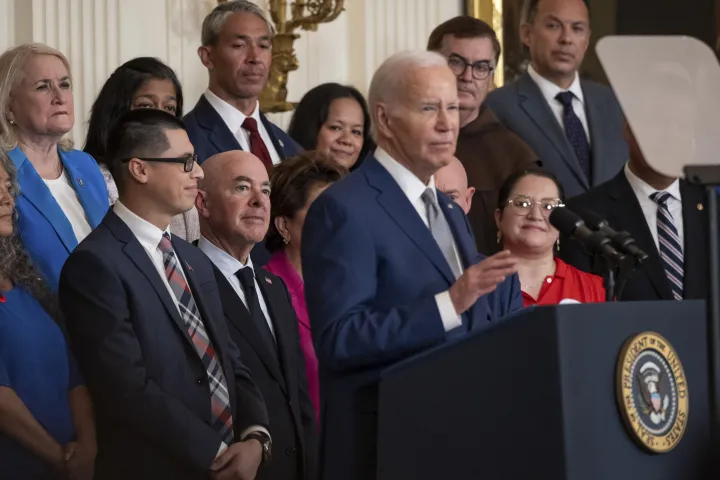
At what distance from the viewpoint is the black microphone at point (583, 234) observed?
115 inches

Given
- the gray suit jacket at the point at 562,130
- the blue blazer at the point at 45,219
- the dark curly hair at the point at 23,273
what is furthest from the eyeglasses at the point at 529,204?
the dark curly hair at the point at 23,273

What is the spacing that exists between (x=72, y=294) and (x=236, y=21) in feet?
6.73

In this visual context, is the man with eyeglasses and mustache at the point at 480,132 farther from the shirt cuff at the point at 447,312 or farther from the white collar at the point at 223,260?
the shirt cuff at the point at 447,312

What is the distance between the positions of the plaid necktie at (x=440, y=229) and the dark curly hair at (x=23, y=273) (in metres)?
1.19

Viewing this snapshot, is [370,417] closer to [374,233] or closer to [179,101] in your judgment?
[374,233]

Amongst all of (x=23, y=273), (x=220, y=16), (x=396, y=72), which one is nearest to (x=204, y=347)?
(x=23, y=273)

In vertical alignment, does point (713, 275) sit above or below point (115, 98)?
below

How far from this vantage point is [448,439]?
3033 millimetres

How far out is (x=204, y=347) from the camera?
396 cm

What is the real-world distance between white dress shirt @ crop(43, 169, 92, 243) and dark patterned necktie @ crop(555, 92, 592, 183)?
6.78 feet

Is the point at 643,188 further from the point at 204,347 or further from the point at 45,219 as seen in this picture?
the point at 45,219

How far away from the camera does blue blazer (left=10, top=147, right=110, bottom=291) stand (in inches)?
169

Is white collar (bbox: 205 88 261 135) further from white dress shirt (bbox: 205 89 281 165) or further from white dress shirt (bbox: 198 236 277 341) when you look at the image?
white dress shirt (bbox: 198 236 277 341)

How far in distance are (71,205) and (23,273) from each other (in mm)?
434
